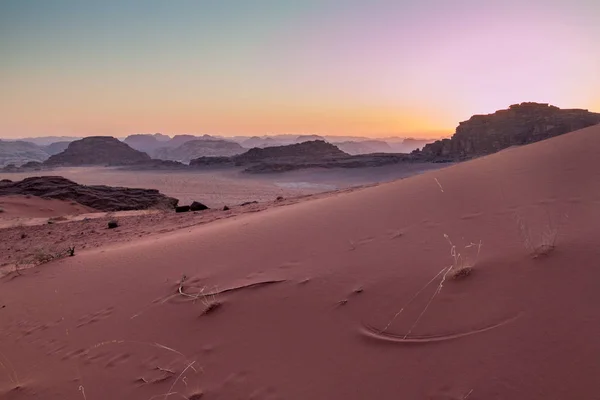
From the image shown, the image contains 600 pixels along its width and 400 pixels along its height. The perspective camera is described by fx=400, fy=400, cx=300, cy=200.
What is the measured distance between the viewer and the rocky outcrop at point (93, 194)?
2200 cm

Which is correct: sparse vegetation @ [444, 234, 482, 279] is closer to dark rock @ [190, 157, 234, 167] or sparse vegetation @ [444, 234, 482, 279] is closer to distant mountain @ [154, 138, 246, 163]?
dark rock @ [190, 157, 234, 167]

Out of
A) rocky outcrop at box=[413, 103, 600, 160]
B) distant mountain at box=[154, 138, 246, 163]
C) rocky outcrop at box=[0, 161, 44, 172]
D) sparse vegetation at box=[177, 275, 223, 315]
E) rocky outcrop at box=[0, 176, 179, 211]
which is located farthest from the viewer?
distant mountain at box=[154, 138, 246, 163]

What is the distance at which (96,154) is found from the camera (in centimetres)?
10400

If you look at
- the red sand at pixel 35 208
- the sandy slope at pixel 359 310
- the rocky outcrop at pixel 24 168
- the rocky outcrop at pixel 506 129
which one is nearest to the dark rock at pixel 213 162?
the rocky outcrop at pixel 24 168

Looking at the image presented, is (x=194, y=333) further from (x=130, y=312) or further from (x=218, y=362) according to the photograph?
(x=130, y=312)

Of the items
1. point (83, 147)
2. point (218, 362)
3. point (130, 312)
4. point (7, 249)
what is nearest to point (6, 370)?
point (130, 312)

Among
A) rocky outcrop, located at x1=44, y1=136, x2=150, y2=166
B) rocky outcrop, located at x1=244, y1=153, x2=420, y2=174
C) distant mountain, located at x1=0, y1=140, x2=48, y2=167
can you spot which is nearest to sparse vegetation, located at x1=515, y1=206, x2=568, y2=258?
rocky outcrop, located at x1=244, y1=153, x2=420, y2=174

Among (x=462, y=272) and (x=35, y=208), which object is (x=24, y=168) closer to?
(x=35, y=208)

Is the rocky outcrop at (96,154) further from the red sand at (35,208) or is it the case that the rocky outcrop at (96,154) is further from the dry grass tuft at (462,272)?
the dry grass tuft at (462,272)

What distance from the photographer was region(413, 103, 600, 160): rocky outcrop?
48.8 m

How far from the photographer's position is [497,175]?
521cm

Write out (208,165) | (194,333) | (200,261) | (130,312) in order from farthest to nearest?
(208,165) < (200,261) < (130,312) < (194,333)

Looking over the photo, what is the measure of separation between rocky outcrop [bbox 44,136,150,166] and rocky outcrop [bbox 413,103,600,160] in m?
68.8

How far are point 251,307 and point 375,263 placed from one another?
45.8 inches
